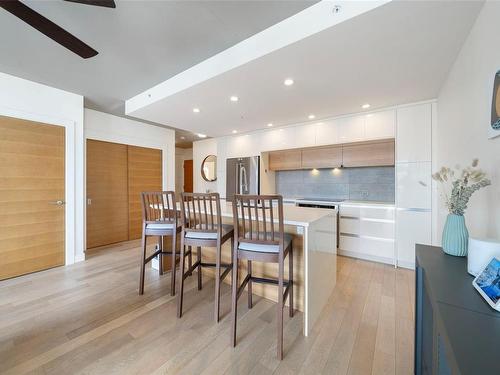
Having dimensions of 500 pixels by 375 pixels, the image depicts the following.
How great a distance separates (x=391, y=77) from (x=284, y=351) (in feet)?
8.99

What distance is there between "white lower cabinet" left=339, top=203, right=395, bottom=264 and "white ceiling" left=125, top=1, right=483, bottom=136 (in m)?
1.55

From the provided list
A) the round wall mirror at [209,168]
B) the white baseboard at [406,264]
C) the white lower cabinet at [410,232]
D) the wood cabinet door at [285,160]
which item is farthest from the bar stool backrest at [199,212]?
the round wall mirror at [209,168]

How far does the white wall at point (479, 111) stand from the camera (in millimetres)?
1208

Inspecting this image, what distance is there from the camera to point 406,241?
3053 mm

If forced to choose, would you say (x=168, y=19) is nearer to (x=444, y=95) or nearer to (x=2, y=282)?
(x=444, y=95)

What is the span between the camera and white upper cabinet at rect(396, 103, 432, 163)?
2.90 meters

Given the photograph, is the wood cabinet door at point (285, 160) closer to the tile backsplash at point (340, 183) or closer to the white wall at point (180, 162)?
the tile backsplash at point (340, 183)

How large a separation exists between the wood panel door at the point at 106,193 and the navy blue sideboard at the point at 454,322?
15.8ft

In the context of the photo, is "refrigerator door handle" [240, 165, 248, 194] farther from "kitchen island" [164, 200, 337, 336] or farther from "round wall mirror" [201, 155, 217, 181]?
"kitchen island" [164, 200, 337, 336]

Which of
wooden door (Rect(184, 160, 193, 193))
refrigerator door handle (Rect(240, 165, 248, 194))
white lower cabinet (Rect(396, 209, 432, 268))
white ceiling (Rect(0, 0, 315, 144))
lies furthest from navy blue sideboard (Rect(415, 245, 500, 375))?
wooden door (Rect(184, 160, 193, 193))

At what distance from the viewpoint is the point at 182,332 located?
5.79 ft

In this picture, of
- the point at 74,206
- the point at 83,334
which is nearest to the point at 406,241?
the point at 83,334

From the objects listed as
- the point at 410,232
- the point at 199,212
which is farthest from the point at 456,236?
the point at 410,232

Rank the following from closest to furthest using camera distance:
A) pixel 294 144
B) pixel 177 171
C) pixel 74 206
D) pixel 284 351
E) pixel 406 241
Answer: pixel 284 351
pixel 406 241
pixel 74 206
pixel 294 144
pixel 177 171
